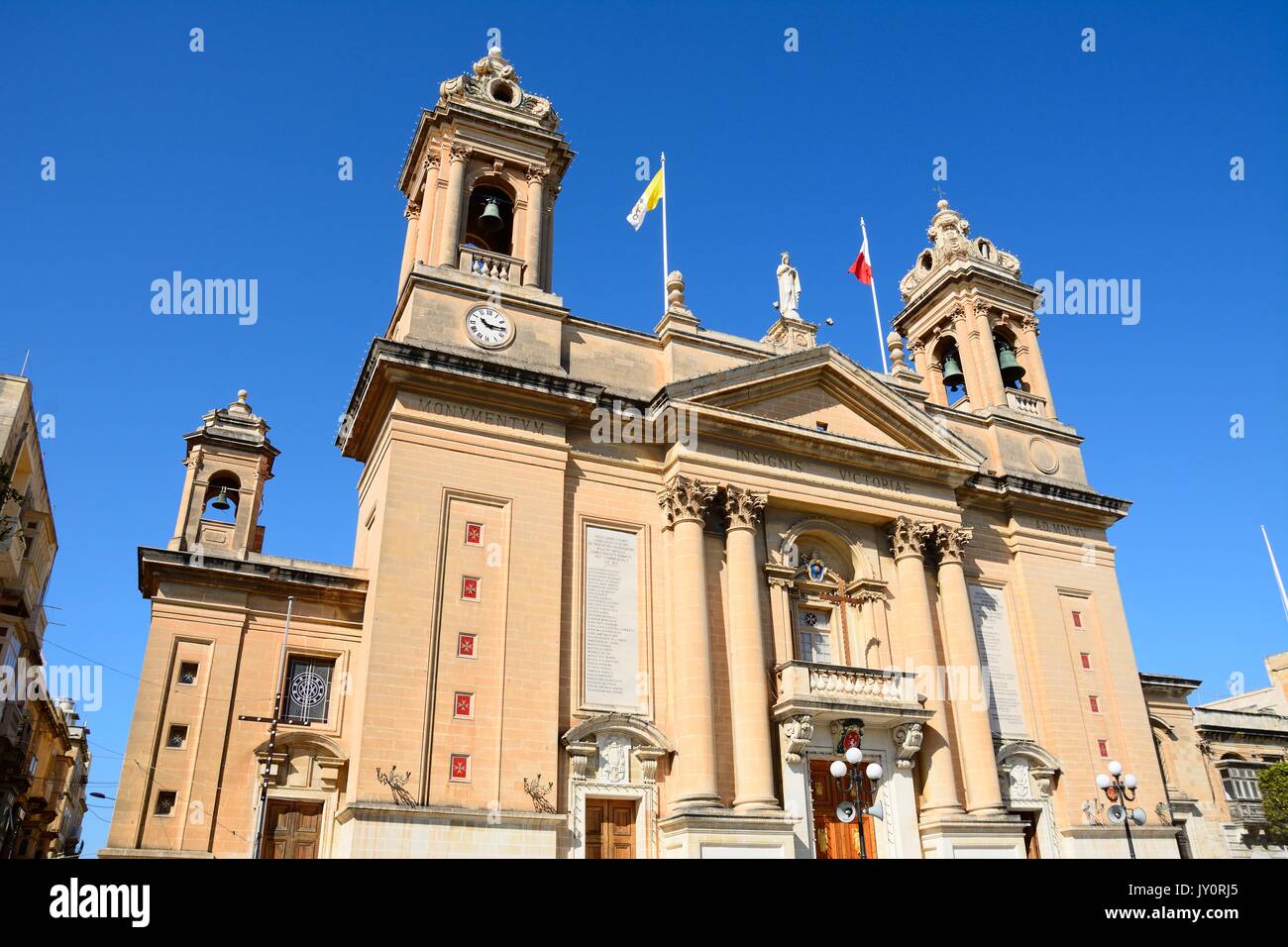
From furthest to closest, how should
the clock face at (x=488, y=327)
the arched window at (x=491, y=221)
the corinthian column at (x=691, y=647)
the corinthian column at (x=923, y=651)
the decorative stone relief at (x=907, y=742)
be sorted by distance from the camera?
the arched window at (x=491, y=221) < the clock face at (x=488, y=327) < the corinthian column at (x=923, y=651) < the decorative stone relief at (x=907, y=742) < the corinthian column at (x=691, y=647)

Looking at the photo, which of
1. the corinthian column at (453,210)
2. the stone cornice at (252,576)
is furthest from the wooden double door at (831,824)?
the corinthian column at (453,210)

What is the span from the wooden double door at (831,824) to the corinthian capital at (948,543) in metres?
7.37

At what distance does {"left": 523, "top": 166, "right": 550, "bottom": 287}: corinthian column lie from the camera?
2716 cm

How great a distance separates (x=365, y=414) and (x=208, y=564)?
5.33 meters

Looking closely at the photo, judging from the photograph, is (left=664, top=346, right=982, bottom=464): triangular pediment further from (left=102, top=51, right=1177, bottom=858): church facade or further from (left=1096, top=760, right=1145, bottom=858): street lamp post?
(left=1096, top=760, right=1145, bottom=858): street lamp post

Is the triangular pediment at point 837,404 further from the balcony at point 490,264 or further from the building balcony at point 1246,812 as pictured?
the building balcony at point 1246,812

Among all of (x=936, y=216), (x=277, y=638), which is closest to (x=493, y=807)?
(x=277, y=638)

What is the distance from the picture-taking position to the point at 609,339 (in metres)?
27.3

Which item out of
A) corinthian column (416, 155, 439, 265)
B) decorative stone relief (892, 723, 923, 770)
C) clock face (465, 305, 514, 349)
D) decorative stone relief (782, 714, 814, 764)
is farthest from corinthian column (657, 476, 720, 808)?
corinthian column (416, 155, 439, 265)

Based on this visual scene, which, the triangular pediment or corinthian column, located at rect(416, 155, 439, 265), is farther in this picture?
the triangular pediment

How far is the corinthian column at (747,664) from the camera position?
2223 cm

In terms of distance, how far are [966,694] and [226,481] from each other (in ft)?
69.1

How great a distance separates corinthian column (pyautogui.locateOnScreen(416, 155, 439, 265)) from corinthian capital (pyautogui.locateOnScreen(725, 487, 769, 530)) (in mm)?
10585

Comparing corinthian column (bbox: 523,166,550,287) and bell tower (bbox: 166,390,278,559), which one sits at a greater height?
corinthian column (bbox: 523,166,550,287)
